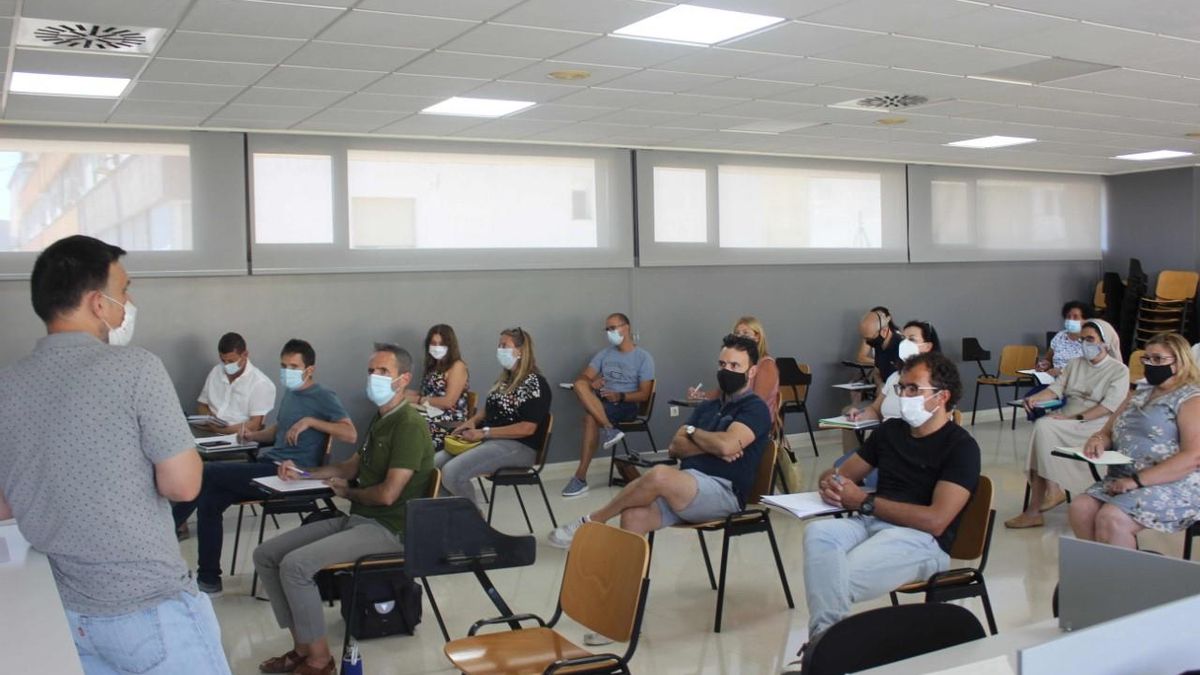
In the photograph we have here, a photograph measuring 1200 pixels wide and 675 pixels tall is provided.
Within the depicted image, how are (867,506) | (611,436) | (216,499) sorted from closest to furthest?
(867,506) → (216,499) → (611,436)

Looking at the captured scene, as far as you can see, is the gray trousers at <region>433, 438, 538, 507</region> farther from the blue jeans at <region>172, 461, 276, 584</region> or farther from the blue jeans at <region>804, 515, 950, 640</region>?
the blue jeans at <region>804, 515, 950, 640</region>

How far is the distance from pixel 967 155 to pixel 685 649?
7254mm

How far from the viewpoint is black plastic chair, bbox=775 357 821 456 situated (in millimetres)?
9578

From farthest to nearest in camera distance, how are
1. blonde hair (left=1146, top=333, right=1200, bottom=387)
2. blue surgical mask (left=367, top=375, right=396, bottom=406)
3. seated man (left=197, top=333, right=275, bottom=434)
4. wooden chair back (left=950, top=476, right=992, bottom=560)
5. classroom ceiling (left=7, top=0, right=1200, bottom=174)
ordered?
seated man (left=197, top=333, right=275, bottom=434) < blonde hair (left=1146, top=333, right=1200, bottom=387) < blue surgical mask (left=367, top=375, right=396, bottom=406) < classroom ceiling (left=7, top=0, right=1200, bottom=174) < wooden chair back (left=950, top=476, right=992, bottom=560)

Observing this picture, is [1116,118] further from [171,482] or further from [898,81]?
[171,482]

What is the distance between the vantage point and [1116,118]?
802 cm

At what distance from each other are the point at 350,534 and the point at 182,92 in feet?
10.5

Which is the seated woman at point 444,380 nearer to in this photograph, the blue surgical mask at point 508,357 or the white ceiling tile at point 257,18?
the blue surgical mask at point 508,357

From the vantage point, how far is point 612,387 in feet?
27.9

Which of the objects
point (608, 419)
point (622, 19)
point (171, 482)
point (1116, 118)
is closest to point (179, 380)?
point (608, 419)

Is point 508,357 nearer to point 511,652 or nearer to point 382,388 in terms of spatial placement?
point 382,388

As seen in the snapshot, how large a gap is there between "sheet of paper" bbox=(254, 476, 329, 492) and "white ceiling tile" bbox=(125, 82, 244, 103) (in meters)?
2.49

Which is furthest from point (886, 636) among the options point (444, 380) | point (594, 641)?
point (444, 380)

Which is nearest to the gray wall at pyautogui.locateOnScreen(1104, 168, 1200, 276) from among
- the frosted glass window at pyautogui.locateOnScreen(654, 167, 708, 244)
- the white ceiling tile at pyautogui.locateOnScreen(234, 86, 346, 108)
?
the frosted glass window at pyautogui.locateOnScreen(654, 167, 708, 244)
